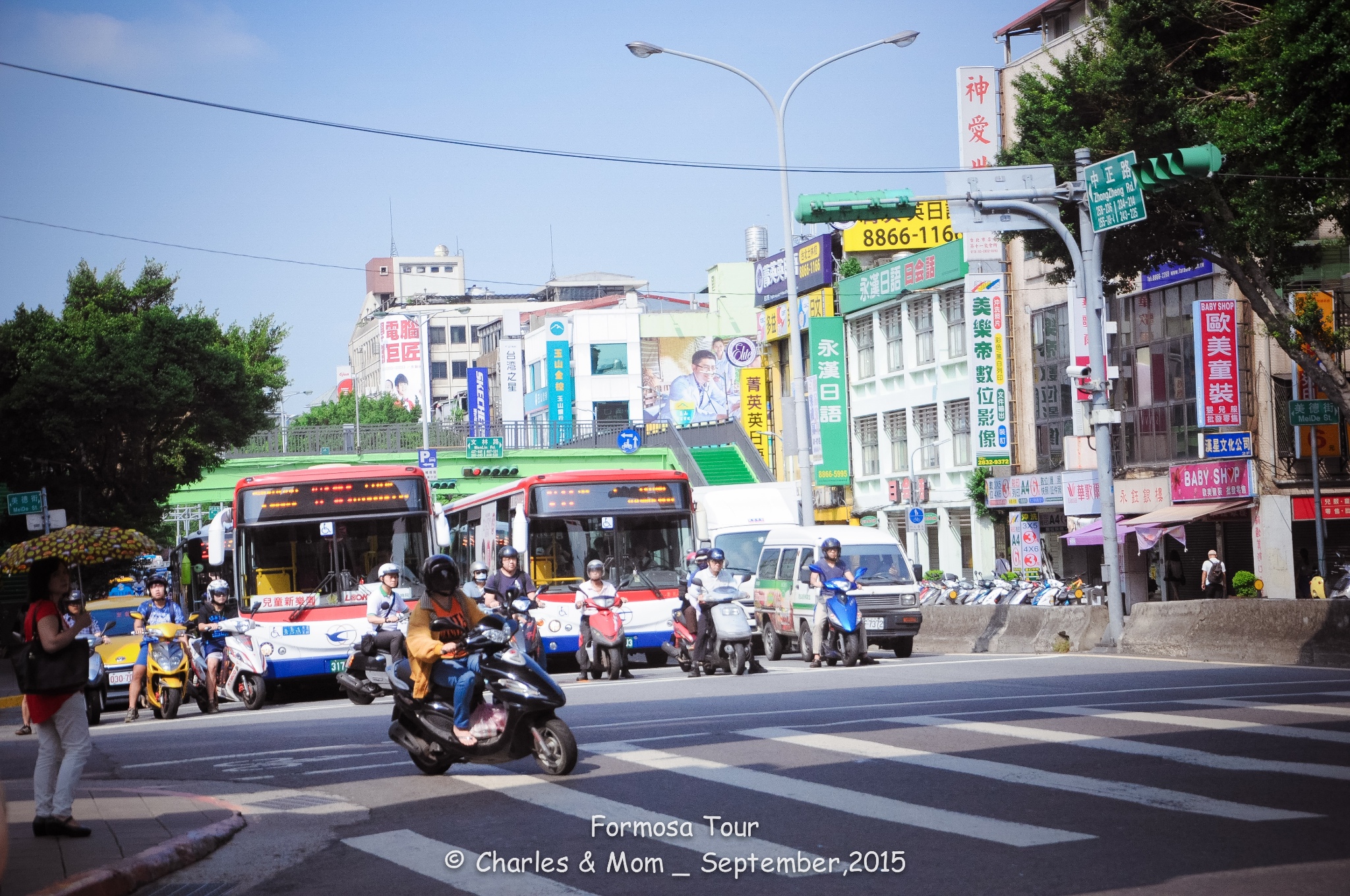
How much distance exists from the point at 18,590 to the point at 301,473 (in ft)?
73.0

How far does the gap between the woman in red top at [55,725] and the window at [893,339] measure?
152 ft

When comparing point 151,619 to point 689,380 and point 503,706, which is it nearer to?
point 503,706

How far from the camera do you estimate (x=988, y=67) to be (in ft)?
152

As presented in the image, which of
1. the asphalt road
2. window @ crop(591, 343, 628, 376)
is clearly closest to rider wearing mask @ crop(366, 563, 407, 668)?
the asphalt road

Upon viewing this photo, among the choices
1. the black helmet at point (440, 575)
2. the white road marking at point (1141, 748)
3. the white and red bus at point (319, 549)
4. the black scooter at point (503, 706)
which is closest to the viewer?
the white road marking at point (1141, 748)

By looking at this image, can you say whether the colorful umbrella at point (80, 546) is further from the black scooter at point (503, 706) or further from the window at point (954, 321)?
the window at point (954, 321)

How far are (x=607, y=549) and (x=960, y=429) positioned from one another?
2930 centimetres

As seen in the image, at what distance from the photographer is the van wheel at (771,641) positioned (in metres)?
25.9

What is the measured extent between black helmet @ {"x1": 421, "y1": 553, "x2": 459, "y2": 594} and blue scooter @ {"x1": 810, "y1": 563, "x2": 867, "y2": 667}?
1102cm

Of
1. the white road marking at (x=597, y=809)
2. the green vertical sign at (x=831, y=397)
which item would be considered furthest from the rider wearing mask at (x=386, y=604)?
the green vertical sign at (x=831, y=397)

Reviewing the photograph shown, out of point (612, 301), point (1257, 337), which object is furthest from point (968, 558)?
point (612, 301)

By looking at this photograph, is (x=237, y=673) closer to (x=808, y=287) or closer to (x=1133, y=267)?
(x=1133, y=267)

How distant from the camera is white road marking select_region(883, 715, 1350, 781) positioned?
30.0ft

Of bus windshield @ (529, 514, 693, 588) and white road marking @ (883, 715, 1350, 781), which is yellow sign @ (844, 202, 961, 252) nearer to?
bus windshield @ (529, 514, 693, 588)
